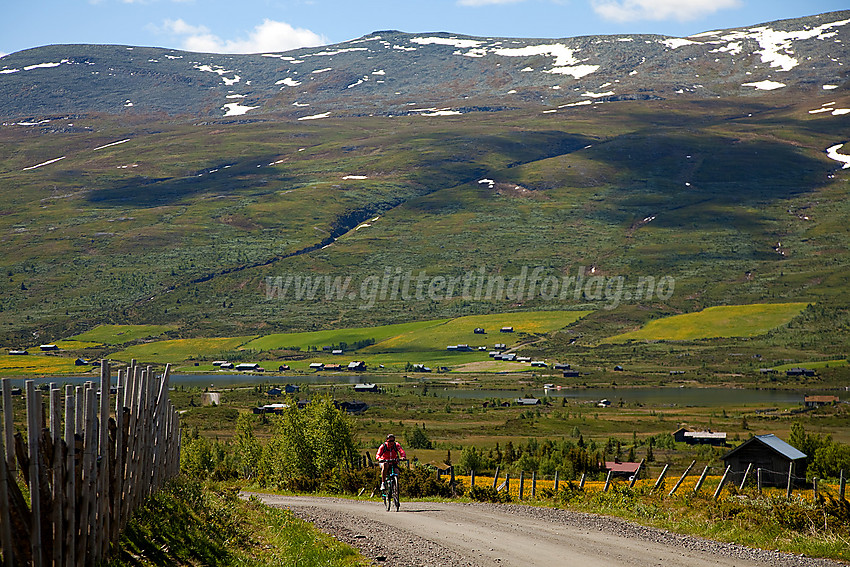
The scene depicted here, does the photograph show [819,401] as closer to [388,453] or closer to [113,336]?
[388,453]

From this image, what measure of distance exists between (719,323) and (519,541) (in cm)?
18353

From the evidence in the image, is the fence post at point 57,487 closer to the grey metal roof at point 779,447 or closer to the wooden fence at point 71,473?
the wooden fence at point 71,473

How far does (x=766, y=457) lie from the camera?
45000 mm

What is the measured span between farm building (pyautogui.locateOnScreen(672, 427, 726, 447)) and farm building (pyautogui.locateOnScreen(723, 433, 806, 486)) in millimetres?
35778

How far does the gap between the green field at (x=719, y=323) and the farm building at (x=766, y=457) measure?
444 ft

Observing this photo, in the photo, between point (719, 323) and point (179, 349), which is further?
point (719, 323)

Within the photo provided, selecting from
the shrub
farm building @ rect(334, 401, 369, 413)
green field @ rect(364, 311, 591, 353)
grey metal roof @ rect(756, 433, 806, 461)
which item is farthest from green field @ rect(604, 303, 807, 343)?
the shrub

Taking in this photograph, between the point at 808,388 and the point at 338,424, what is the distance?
349 feet

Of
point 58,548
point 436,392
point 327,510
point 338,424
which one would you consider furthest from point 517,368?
point 58,548

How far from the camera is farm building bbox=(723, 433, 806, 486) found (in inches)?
1753

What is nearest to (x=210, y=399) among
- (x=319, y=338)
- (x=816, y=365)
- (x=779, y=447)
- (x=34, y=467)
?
(x=319, y=338)

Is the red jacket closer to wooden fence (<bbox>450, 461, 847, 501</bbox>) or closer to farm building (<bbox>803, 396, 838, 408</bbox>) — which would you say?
wooden fence (<bbox>450, 461, 847, 501</bbox>)

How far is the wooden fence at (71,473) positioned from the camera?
8180mm

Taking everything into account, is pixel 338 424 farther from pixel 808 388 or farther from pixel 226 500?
pixel 808 388
